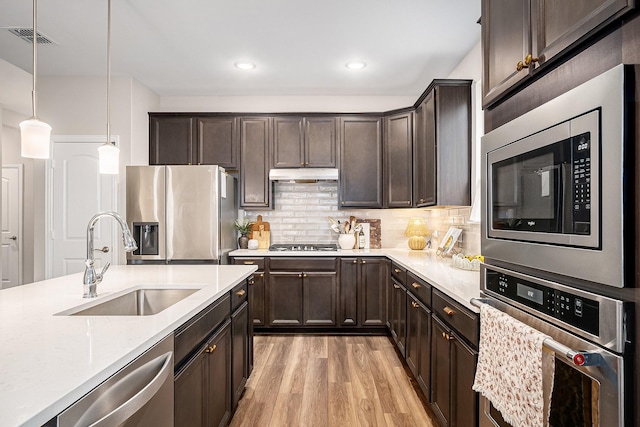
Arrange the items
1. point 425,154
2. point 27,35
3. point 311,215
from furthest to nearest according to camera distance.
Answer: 1. point 311,215
2. point 425,154
3. point 27,35

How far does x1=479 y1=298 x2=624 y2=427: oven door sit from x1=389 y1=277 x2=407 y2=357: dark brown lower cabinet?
192 cm

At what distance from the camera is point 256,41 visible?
10.1ft

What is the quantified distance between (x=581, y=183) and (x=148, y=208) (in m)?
3.52

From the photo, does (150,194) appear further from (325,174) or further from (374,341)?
(374,341)

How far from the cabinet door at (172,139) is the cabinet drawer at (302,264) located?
152cm

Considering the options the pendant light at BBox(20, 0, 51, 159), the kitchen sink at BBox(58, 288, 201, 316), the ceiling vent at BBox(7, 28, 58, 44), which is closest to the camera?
the pendant light at BBox(20, 0, 51, 159)

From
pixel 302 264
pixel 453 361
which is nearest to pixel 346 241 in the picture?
pixel 302 264

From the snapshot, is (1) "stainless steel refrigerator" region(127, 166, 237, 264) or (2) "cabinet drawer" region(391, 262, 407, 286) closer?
(2) "cabinet drawer" region(391, 262, 407, 286)

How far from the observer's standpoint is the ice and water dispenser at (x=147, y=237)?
142 inches

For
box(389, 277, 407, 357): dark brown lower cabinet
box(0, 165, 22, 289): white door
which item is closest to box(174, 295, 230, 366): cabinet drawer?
box(389, 277, 407, 357): dark brown lower cabinet

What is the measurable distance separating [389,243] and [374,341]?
119 cm

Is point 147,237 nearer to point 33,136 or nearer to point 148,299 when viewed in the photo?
point 148,299

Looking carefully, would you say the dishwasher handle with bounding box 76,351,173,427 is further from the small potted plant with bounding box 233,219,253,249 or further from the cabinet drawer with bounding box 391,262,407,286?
the small potted plant with bounding box 233,219,253,249

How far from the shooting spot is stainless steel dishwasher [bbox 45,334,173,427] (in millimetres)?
833
